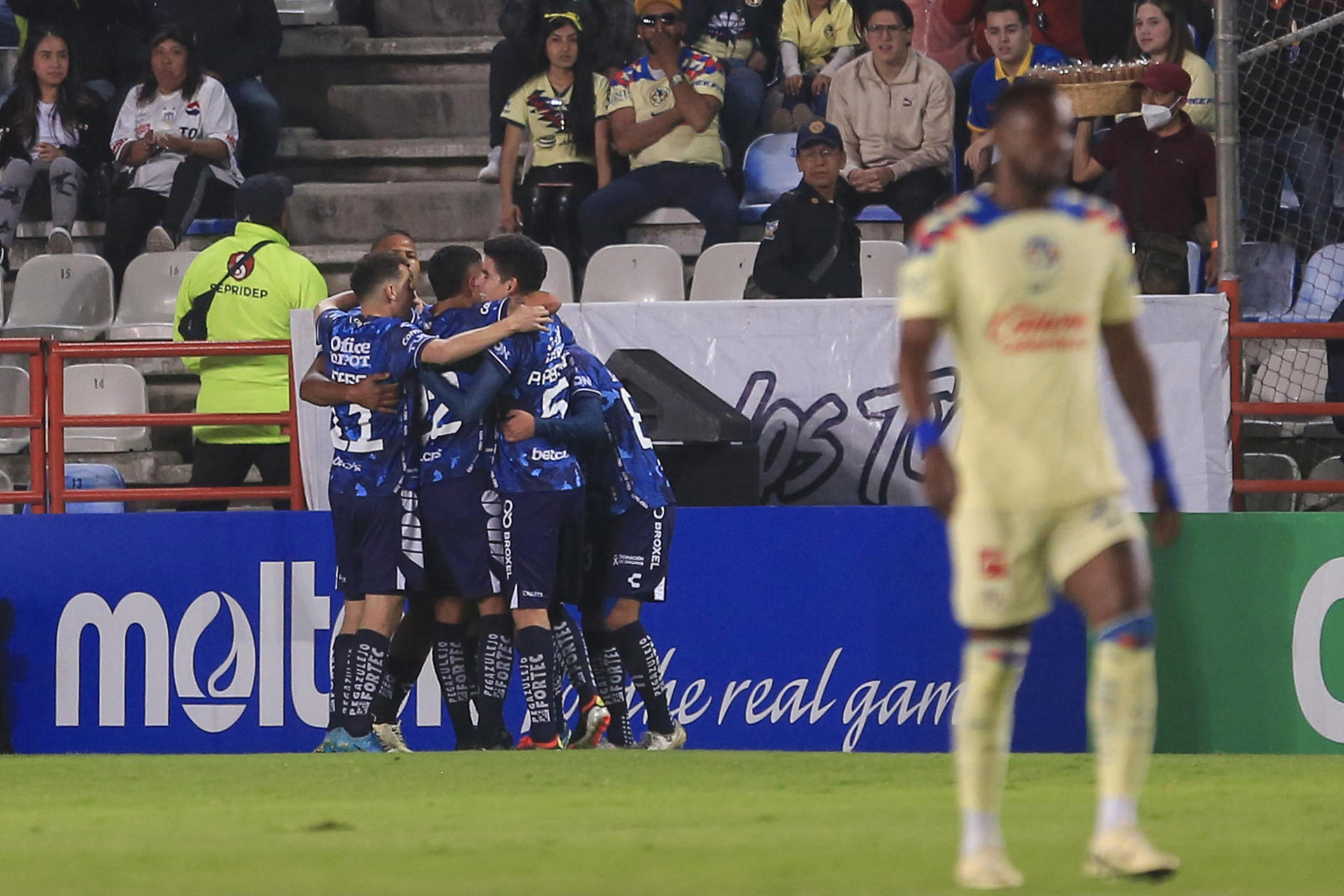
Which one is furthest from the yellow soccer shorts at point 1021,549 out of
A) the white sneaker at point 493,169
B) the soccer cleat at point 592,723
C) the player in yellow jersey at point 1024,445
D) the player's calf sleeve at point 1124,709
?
the white sneaker at point 493,169

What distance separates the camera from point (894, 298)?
1072 centimetres

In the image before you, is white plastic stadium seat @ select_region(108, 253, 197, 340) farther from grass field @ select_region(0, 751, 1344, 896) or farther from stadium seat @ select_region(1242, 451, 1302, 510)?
stadium seat @ select_region(1242, 451, 1302, 510)

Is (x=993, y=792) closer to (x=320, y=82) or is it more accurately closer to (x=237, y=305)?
(x=237, y=305)

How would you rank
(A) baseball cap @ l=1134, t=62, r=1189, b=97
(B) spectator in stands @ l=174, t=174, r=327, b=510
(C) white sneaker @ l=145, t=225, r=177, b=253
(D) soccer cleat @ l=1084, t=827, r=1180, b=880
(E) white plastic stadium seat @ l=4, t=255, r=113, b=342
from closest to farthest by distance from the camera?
(D) soccer cleat @ l=1084, t=827, r=1180, b=880
(B) spectator in stands @ l=174, t=174, r=327, b=510
(A) baseball cap @ l=1134, t=62, r=1189, b=97
(E) white plastic stadium seat @ l=4, t=255, r=113, b=342
(C) white sneaker @ l=145, t=225, r=177, b=253

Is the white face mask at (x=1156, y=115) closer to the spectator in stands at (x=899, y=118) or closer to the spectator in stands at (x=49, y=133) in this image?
the spectator in stands at (x=899, y=118)

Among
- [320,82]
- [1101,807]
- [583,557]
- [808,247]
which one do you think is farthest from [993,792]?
[320,82]

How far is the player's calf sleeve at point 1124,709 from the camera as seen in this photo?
4.71m

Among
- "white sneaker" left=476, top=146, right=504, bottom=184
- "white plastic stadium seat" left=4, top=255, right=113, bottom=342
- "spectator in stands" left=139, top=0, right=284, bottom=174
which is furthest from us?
"spectator in stands" left=139, top=0, right=284, bottom=174

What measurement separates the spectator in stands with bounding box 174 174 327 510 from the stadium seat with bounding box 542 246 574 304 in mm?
→ 1520

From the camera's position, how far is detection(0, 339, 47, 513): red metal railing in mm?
10680

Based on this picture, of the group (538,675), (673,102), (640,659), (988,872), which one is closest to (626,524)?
(640,659)

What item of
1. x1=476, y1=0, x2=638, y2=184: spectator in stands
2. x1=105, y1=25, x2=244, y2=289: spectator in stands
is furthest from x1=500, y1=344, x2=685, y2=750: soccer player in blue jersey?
x1=105, y1=25, x2=244, y2=289: spectator in stands

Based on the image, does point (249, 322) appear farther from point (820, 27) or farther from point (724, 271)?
point (820, 27)

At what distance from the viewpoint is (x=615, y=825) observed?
6188 millimetres
